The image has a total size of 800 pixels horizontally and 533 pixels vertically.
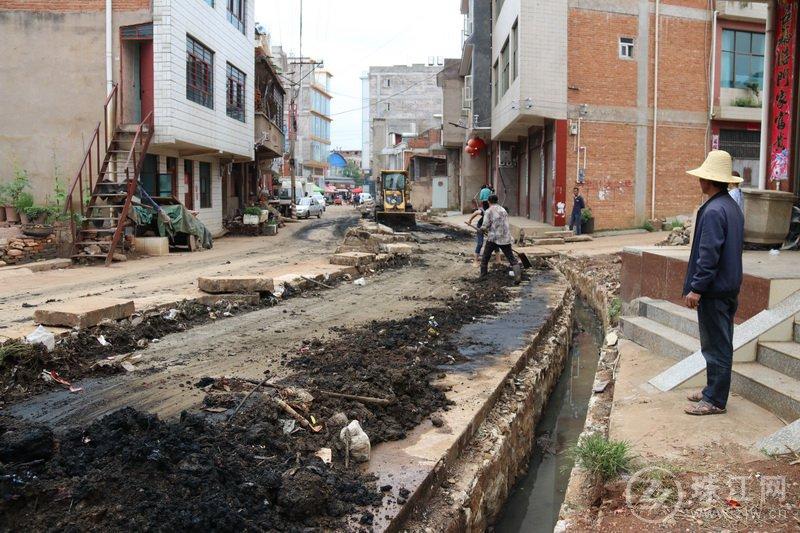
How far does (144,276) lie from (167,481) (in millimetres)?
9854

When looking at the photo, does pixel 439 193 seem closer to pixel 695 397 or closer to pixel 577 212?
pixel 577 212

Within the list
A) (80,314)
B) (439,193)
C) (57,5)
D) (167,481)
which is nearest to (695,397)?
(167,481)

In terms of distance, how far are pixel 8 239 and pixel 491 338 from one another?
11761 millimetres

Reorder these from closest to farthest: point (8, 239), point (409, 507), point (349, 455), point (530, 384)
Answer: point (409, 507), point (349, 455), point (530, 384), point (8, 239)

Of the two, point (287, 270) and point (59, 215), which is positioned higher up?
point (59, 215)

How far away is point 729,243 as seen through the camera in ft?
14.7

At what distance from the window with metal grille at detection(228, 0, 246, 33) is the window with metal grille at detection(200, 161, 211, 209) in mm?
4881

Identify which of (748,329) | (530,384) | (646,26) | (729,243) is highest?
(646,26)

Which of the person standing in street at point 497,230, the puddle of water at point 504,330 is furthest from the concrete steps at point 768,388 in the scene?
the person standing in street at point 497,230

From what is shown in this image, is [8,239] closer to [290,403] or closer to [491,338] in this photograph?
[491,338]

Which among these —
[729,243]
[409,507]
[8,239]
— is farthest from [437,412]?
[8,239]

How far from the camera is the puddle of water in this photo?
7.18 m

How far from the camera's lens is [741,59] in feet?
76.5

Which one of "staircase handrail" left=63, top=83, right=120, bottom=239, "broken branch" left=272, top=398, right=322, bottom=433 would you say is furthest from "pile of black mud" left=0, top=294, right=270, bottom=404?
"staircase handrail" left=63, top=83, right=120, bottom=239
